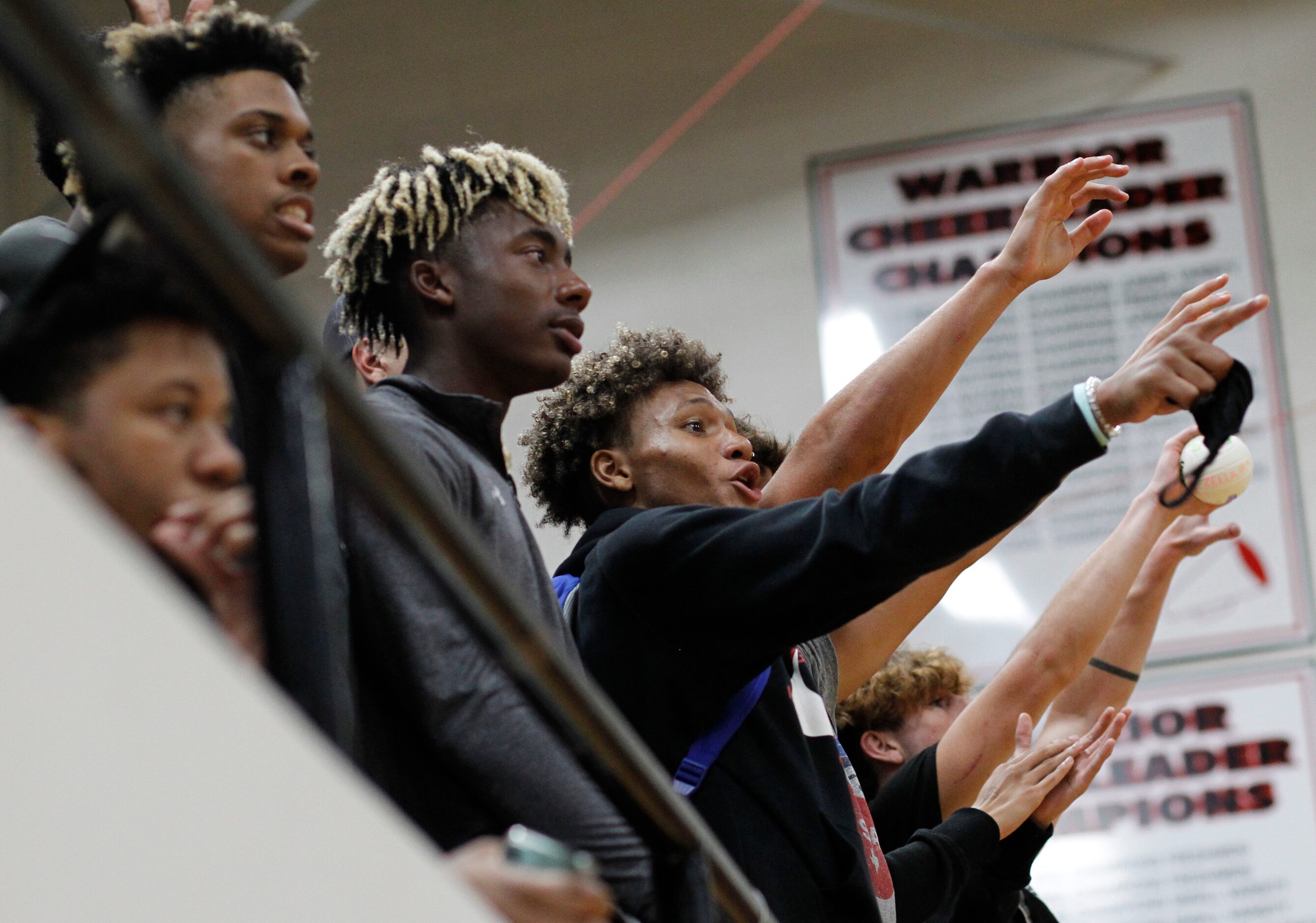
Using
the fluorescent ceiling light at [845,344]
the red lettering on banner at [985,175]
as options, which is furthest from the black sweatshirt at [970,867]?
the red lettering on banner at [985,175]

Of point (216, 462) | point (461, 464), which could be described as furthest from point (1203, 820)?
point (216, 462)

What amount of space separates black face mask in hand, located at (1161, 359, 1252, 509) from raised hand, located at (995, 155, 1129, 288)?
52cm

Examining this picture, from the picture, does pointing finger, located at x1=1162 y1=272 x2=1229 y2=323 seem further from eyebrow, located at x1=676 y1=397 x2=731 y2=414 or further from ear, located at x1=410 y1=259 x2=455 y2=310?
ear, located at x1=410 y1=259 x2=455 y2=310

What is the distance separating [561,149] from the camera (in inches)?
181

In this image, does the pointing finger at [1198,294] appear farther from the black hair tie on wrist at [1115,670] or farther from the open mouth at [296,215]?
the black hair tie on wrist at [1115,670]

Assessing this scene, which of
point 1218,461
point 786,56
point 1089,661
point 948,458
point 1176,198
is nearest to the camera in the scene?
point 948,458

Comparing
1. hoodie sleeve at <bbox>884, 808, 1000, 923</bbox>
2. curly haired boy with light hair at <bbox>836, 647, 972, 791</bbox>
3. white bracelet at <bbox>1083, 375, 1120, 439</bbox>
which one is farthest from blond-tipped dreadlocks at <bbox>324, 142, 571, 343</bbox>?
curly haired boy with light hair at <bbox>836, 647, 972, 791</bbox>

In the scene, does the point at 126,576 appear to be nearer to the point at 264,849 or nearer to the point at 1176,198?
the point at 264,849

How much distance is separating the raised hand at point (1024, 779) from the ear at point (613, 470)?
704 millimetres

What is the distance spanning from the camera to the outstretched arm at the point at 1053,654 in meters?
2.37

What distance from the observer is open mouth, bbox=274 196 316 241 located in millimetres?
1362

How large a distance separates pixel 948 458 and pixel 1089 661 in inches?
53.0

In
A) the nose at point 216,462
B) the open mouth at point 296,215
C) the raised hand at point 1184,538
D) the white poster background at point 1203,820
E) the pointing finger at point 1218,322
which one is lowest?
the white poster background at point 1203,820

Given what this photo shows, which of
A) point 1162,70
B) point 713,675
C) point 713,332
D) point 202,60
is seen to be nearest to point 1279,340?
point 1162,70
